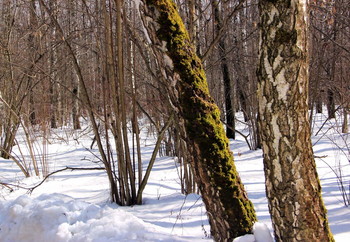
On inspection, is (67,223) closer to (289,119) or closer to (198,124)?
(198,124)

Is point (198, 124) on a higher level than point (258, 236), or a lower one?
higher

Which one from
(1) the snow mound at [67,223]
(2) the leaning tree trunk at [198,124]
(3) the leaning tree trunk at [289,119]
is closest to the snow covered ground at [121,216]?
(1) the snow mound at [67,223]

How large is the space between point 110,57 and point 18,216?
2.04 m

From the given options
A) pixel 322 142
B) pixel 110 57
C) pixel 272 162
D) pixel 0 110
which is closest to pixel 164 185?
pixel 110 57

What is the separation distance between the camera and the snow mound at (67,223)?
2.94m

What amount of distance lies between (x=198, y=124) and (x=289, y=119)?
0.60m

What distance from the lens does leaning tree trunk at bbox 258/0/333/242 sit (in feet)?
6.30

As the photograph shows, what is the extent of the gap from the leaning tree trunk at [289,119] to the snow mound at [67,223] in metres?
1.22

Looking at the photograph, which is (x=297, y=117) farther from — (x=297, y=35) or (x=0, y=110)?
(x=0, y=110)

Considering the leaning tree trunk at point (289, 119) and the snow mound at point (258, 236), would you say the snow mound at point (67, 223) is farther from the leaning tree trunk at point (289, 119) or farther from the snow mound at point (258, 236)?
the leaning tree trunk at point (289, 119)

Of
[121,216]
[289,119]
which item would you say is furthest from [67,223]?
[289,119]

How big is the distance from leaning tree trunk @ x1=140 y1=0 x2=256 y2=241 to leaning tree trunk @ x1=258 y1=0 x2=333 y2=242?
1.18 feet

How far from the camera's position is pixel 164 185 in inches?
230

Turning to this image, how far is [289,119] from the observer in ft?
6.46
